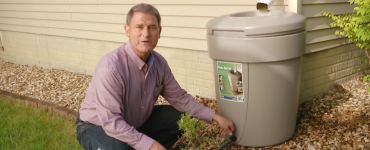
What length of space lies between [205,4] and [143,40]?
2.04 meters

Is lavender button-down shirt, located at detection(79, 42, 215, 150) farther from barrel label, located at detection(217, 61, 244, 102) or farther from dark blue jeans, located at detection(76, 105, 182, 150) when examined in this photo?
barrel label, located at detection(217, 61, 244, 102)

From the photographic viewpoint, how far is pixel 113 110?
2.50 m

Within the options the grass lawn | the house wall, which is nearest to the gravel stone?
the house wall

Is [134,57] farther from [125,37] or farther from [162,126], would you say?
[125,37]

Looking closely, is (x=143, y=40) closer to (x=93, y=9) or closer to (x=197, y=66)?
(x=197, y=66)

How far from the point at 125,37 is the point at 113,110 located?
10.7ft

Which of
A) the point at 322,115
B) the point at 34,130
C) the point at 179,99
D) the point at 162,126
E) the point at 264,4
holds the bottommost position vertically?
the point at 34,130

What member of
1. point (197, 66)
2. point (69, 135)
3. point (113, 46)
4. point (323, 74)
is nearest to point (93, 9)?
point (113, 46)

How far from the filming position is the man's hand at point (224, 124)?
116 inches

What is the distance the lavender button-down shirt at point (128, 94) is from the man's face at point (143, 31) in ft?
0.43

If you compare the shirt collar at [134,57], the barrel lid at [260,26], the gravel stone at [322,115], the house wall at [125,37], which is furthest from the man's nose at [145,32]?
the house wall at [125,37]

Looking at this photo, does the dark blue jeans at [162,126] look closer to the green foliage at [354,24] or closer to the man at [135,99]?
the man at [135,99]

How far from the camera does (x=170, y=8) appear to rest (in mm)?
4844

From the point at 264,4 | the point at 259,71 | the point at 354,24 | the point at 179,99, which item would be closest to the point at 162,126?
the point at 179,99
